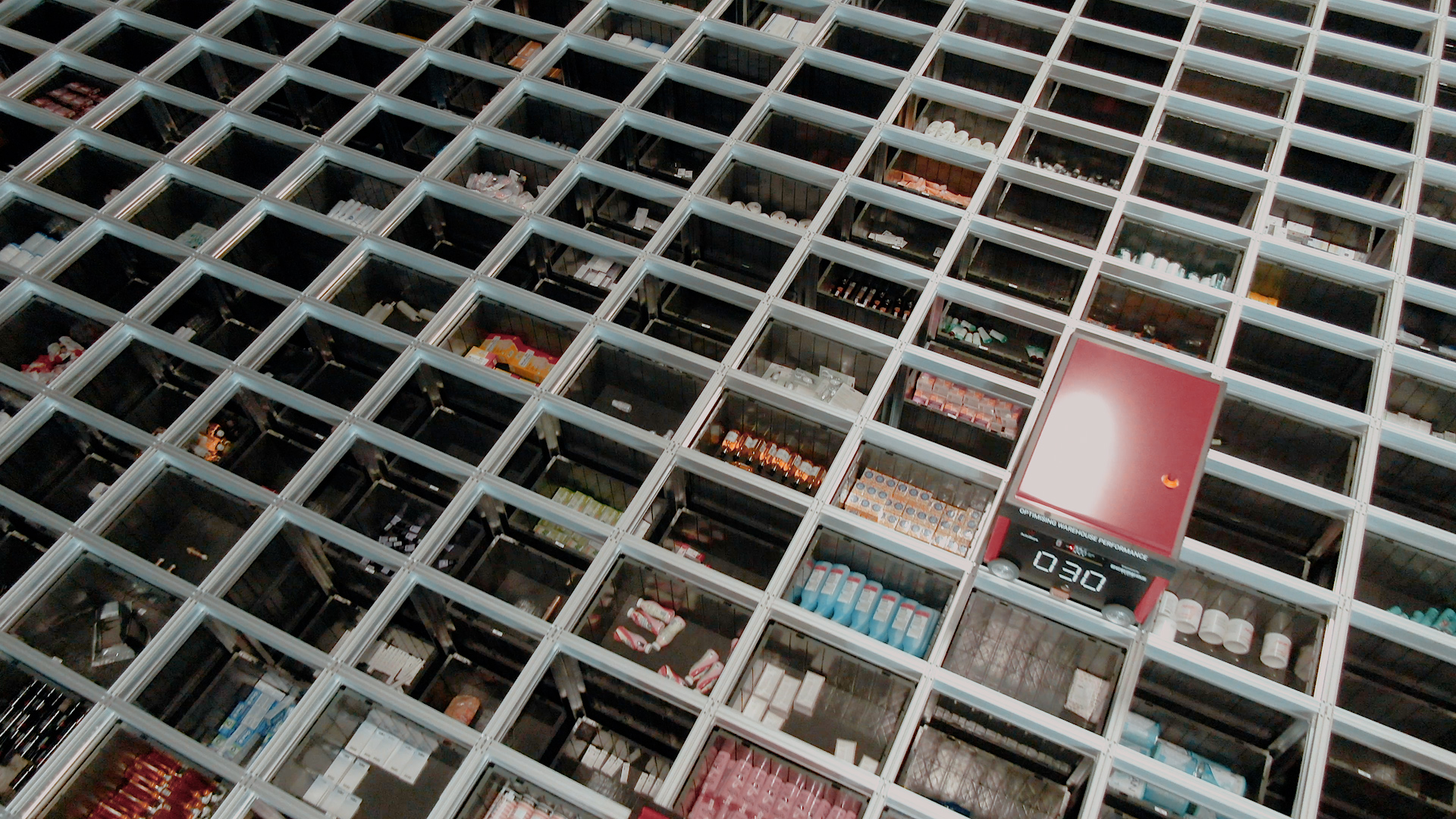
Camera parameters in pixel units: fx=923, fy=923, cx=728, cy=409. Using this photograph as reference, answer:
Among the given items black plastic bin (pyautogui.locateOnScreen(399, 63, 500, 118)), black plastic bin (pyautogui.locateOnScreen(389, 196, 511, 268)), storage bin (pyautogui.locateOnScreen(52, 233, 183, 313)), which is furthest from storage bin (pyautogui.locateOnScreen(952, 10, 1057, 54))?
storage bin (pyautogui.locateOnScreen(52, 233, 183, 313))

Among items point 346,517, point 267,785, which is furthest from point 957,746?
point 346,517

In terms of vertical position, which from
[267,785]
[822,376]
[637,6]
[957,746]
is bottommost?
[267,785]

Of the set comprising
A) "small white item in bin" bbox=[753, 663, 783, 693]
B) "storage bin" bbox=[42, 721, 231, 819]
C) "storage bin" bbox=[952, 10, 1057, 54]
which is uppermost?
"storage bin" bbox=[952, 10, 1057, 54]

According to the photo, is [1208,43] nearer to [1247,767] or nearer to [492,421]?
[1247,767]

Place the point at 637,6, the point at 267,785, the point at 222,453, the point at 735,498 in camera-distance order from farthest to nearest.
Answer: the point at 637,6
the point at 222,453
the point at 735,498
the point at 267,785

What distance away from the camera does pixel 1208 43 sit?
500 inches

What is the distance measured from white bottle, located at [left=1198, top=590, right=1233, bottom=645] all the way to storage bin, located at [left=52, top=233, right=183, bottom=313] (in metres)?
10.8

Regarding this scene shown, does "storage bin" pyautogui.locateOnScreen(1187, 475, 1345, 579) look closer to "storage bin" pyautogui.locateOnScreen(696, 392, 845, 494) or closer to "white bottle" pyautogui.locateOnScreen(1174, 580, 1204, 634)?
"white bottle" pyautogui.locateOnScreen(1174, 580, 1204, 634)

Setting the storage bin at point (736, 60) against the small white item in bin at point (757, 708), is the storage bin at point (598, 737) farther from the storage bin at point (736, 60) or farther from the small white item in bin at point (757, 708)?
the storage bin at point (736, 60)

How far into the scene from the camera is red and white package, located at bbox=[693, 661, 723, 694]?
7.69 metres

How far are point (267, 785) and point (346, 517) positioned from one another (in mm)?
2723

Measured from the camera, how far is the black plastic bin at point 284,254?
10.2 metres

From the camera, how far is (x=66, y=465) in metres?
9.08


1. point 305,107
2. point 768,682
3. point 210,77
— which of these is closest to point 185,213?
point 305,107
